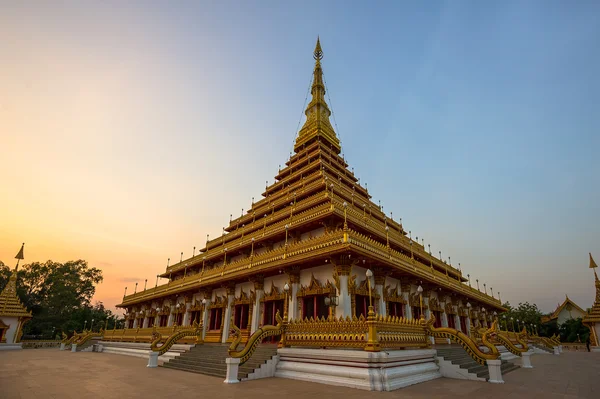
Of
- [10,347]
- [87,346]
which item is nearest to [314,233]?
[87,346]

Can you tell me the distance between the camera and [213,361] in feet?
48.4

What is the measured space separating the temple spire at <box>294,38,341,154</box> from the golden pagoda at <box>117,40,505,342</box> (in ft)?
0.52

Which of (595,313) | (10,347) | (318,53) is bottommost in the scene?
(10,347)

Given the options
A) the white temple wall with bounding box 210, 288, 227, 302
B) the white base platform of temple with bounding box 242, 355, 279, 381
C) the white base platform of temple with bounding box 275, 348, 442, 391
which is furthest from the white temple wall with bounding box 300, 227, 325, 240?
the white base platform of temple with bounding box 242, 355, 279, 381

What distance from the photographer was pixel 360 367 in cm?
1014

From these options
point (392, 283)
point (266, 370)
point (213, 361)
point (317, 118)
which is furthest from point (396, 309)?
point (317, 118)

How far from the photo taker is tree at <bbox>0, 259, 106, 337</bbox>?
4881cm

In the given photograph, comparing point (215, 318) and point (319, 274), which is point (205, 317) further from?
point (319, 274)

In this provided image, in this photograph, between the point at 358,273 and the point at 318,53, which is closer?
the point at 358,273

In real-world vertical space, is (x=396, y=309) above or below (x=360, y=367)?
above

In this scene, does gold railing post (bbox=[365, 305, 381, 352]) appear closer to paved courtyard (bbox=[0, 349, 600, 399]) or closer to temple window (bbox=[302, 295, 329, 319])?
paved courtyard (bbox=[0, 349, 600, 399])

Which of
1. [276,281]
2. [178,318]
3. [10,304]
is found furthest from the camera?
Answer: [10,304]

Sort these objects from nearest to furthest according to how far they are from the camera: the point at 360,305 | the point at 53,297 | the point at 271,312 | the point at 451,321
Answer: the point at 360,305
the point at 271,312
the point at 451,321
the point at 53,297

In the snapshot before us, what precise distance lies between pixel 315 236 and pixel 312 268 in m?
2.87
